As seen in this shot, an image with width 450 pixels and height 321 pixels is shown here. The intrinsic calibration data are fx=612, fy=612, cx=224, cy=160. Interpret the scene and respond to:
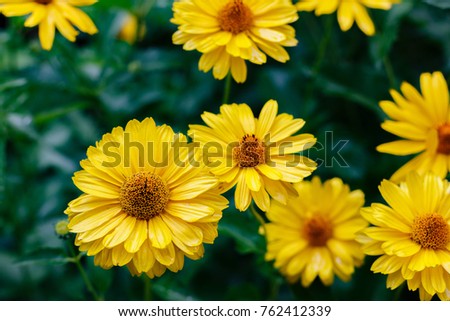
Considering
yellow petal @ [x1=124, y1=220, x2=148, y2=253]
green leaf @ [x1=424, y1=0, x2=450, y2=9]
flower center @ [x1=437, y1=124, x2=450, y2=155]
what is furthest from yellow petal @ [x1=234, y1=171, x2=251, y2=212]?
green leaf @ [x1=424, y1=0, x2=450, y2=9]

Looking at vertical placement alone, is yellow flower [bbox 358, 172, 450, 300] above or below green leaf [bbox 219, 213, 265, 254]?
below

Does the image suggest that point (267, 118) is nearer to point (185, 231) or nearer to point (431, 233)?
point (185, 231)

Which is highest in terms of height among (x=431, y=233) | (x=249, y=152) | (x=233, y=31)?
(x=233, y=31)

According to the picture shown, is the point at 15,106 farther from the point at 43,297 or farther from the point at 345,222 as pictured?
the point at 345,222

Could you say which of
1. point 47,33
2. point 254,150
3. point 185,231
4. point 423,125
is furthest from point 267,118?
point 47,33

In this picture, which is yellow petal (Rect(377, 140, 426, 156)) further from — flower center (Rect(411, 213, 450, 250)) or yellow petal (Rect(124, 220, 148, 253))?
yellow petal (Rect(124, 220, 148, 253))

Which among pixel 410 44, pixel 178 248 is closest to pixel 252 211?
pixel 178 248
